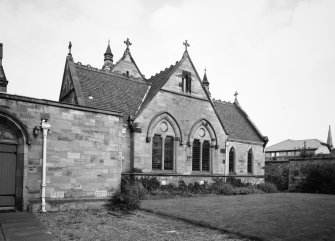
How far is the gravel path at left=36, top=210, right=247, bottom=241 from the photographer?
7.80m

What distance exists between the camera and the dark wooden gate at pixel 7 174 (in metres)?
10.8

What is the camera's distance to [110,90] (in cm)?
2042

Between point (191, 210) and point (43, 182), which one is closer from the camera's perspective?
point (43, 182)

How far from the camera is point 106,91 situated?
65.7 feet

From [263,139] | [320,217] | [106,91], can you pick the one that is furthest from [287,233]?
[263,139]

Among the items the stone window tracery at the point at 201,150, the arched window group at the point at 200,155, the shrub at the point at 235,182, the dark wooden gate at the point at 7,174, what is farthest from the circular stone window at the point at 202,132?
the dark wooden gate at the point at 7,174

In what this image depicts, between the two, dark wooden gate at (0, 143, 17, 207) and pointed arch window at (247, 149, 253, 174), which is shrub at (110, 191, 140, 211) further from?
pointed arch window at (247, 149, 253, 174)

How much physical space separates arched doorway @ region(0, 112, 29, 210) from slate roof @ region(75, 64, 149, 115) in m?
7.04

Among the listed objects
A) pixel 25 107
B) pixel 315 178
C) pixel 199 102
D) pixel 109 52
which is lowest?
pixel 315 178

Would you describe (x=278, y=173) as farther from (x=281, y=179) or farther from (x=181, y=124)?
(x=181, y=124)

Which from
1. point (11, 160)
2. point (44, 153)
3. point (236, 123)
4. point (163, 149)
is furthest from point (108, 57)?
point (11, 160)

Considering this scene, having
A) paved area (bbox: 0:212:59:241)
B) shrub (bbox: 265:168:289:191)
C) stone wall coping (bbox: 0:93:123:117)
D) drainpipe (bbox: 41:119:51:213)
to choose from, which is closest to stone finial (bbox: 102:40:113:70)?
shrub (bbox: 265:168:289:191)

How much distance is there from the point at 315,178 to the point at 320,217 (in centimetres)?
1564

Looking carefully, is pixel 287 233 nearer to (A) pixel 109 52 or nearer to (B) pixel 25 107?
(B) pixel 25 107
